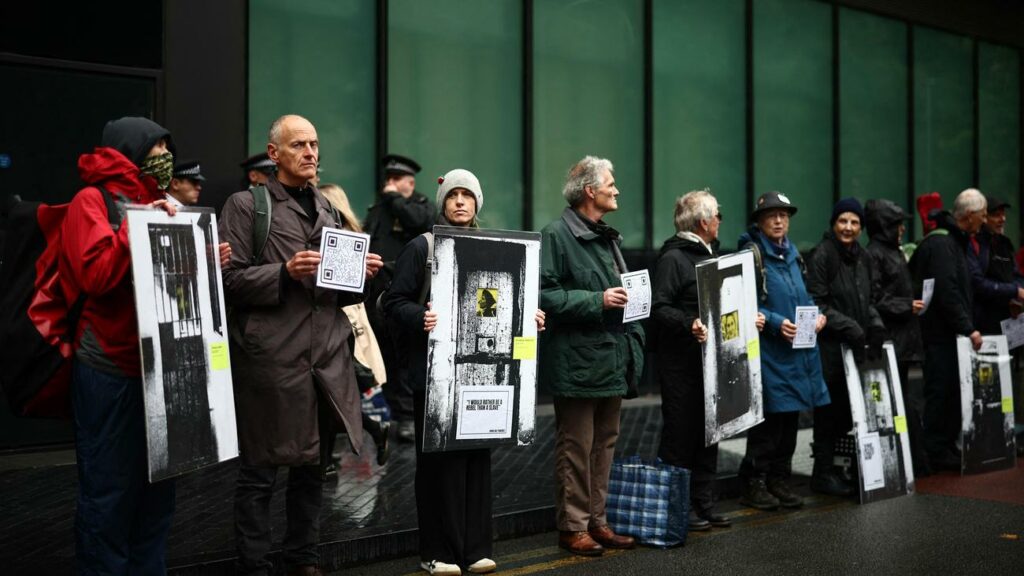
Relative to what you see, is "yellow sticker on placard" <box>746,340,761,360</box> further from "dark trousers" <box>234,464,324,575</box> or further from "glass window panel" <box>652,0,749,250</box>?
"glass window panel" <box>652,0,749,250</box>

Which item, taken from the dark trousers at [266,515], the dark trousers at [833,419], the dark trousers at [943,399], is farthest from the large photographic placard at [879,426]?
the dark trousers at [266,515]

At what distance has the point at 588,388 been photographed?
19.5 ft

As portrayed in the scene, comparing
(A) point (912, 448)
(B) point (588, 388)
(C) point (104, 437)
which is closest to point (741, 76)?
Result: (A) point (912, 448)

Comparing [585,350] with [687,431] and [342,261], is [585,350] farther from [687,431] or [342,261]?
[342,261]

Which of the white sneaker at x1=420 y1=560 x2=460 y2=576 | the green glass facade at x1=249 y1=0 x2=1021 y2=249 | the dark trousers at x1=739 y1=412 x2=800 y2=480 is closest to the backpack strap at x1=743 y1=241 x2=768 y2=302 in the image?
the dark trousers at x1=739 y1=412 x2=800 y2=480

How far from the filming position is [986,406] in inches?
348

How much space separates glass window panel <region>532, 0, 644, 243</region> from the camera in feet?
39.0

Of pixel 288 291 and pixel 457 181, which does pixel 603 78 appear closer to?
pixel 457 181

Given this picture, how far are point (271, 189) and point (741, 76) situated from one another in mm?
9786

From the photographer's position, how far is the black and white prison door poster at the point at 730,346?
21.3 feet

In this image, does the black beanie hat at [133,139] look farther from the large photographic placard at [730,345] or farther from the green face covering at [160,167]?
the large photographic placard at [730,345]

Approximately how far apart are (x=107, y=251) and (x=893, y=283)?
6234 mm

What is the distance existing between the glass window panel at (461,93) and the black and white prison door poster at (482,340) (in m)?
5.28

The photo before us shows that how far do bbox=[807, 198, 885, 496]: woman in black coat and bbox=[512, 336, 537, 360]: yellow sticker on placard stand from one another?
9.23ft
